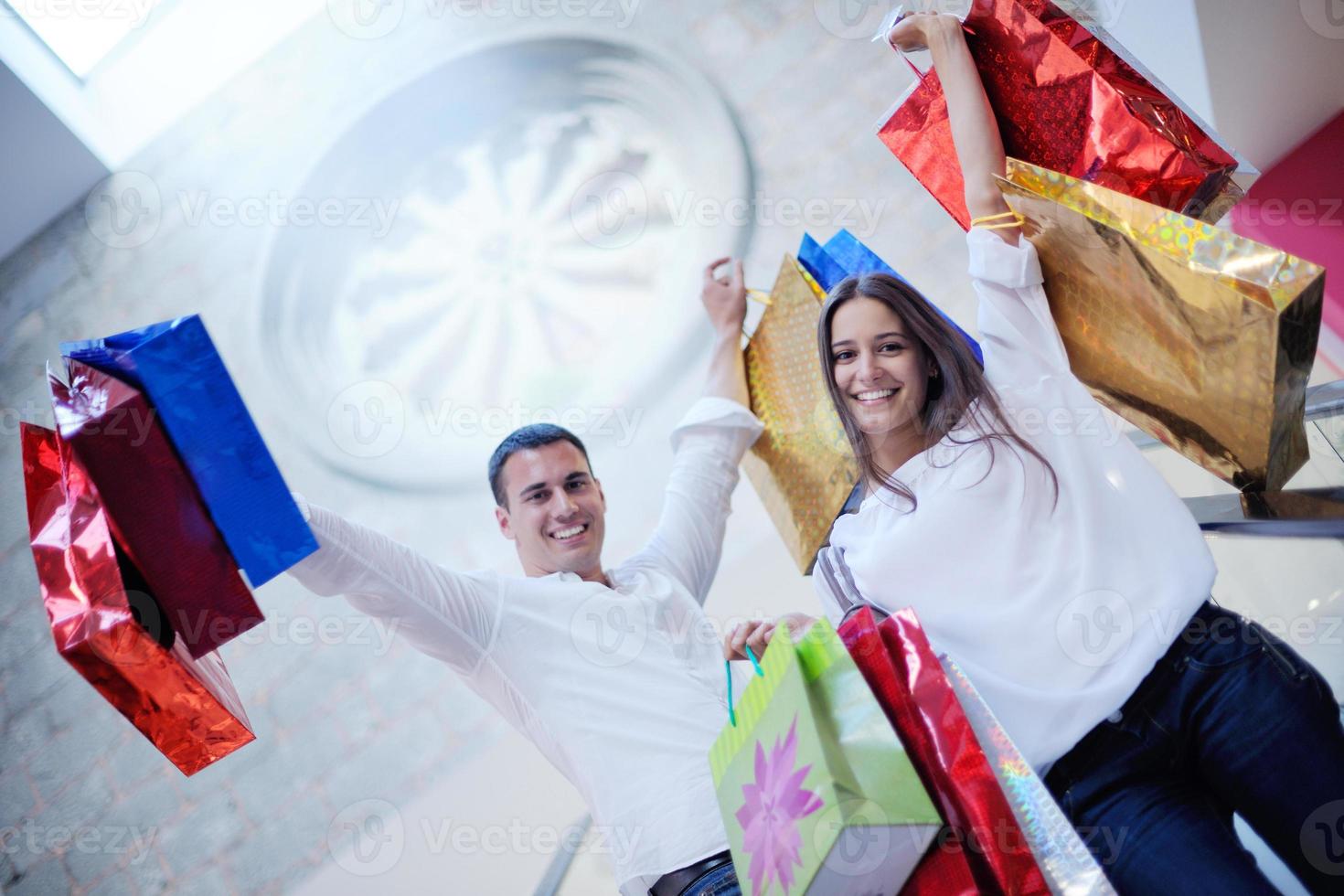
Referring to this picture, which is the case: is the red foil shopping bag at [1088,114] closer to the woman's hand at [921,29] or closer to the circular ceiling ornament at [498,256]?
the woman's hand at [921,29]

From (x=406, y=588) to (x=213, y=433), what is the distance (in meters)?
0.57

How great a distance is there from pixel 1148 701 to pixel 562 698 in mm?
1004

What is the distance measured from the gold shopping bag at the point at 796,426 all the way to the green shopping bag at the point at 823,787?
0.68 metres

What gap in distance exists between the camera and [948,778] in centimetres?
108

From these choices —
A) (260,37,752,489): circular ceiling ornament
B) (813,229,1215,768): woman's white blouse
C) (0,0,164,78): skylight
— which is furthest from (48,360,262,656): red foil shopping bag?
(0,0,164,78): skylight

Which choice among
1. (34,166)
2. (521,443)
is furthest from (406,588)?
(34,166)

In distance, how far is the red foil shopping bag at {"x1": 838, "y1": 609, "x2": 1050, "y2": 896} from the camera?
41.2 inches

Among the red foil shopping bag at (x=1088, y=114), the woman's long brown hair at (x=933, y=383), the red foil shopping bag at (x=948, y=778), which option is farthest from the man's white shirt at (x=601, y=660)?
the red foil shopping bag at (x=1088, y=114)

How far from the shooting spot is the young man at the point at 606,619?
5.48 feet

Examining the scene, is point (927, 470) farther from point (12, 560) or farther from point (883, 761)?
point (12, 560)

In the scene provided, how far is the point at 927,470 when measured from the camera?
155 centimetres

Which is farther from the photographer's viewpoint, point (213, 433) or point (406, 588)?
point (406, 588)

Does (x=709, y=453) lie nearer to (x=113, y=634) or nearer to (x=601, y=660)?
(x=601, y=660)

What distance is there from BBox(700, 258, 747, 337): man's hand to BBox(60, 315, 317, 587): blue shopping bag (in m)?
1.15
